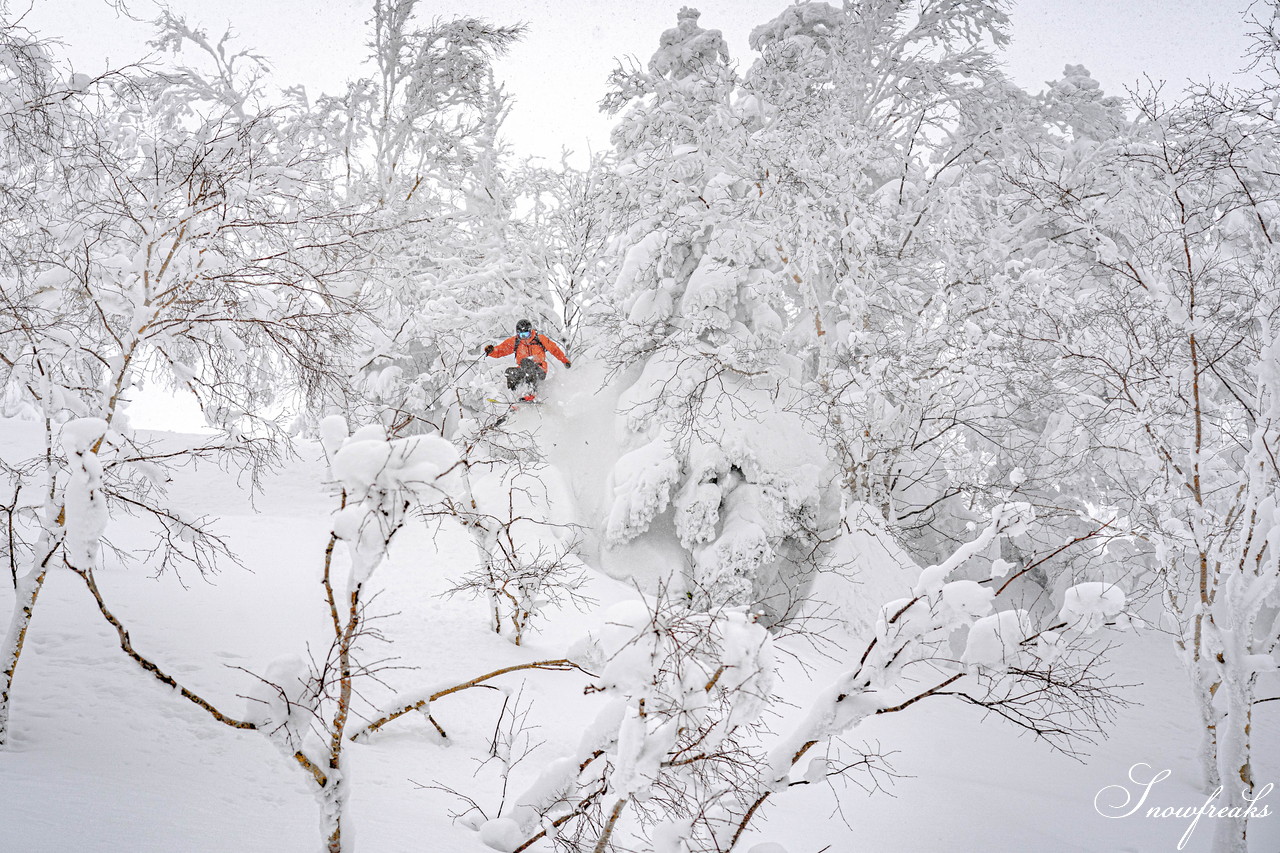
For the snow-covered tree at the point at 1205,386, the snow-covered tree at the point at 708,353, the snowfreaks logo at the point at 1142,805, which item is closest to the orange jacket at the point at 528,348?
the snow-covered tree at the point at 708,353

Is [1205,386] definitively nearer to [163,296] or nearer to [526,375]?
[526,375]

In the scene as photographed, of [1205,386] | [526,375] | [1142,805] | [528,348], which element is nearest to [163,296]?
[528,348]

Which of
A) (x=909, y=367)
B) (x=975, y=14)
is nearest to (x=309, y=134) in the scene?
(x=909, y=367)

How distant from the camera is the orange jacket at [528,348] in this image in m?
10.4

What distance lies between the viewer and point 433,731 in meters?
5.29

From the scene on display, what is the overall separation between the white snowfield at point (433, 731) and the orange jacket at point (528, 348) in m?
2.03

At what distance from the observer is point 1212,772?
21.4 feet

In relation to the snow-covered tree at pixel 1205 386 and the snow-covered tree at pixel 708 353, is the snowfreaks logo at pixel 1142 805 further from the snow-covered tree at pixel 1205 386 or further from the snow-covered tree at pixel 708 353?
the snow-covered tree at pixel 708 353

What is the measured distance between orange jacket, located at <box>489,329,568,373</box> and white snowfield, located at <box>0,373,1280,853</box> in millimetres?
2025

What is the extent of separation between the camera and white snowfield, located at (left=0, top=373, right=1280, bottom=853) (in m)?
2.82

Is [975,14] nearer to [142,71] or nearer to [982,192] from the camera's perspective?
[982,192]

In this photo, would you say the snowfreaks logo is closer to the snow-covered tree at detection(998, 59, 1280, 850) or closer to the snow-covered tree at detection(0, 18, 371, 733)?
the snow-covered tree at detection(998, 59, 1280, 850)

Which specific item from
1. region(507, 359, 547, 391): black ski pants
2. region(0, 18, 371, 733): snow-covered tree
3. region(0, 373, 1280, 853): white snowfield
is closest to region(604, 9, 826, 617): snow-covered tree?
region(0, 373, 1280, 853): white snowfield

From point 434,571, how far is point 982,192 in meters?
8.79
